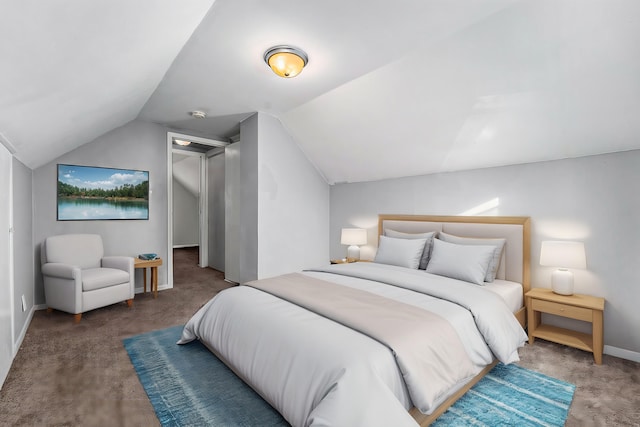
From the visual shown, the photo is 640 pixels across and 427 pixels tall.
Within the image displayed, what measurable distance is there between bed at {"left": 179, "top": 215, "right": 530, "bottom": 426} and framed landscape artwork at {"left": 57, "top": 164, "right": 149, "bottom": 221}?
2438mm

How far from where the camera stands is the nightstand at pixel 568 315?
2.33 metres

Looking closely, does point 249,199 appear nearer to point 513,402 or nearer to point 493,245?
point 493,245

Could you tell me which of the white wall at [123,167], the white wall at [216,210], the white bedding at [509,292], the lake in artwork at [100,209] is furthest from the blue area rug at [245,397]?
the white wall at [216,210]

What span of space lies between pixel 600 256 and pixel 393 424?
2471 mm

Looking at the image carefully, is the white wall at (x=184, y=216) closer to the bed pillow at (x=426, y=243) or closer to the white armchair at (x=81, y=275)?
the white armchair at (x=81, y=275)

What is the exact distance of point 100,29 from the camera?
157cm

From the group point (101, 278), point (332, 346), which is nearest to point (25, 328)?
point (101, 278)

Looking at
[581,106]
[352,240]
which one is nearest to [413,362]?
[581,106]

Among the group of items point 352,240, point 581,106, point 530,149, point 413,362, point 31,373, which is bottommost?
point 31,373

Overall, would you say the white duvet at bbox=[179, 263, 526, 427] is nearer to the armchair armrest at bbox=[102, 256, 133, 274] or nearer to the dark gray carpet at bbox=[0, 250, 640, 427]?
the dark gray carpet at bbox=[0, 250, 640, 427]

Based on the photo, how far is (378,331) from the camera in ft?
5.35

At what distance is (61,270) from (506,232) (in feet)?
14.8

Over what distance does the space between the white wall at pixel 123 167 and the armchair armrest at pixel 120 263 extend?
399 millimetres

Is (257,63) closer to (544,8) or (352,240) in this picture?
(544,8)
